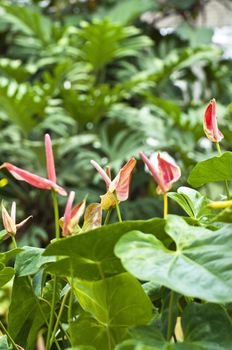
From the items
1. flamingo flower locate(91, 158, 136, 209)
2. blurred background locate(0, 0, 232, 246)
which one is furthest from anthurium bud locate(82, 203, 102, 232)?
blurred background locate(0, 0, 232, 246)

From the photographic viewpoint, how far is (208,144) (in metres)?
3.03

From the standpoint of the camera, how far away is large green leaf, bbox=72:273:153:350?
14.2 inches

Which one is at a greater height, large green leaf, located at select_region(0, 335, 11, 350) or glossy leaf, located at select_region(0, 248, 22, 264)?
glossy leaf, located at select_region(0, 248, 22, 264)

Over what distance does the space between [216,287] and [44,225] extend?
2.31m

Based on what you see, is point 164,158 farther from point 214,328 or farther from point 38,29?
point 38,29

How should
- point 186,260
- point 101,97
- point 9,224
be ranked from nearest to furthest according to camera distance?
point 186,260
point 9,224
point 101,97

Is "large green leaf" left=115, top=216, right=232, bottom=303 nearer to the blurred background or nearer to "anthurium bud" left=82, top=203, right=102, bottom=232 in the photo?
"anthurium bud" left=82, top=203, right=102, bottom=232

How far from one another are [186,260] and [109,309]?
0.09 meters

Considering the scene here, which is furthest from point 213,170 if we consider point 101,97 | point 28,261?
point 101,97

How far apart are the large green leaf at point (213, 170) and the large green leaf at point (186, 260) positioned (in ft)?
A: 0.27

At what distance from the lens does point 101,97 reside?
8.20 feet

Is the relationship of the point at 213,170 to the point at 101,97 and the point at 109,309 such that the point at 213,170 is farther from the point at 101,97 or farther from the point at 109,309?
the point at 101,97

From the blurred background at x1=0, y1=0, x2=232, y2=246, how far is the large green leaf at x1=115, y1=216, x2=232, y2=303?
194 centimetres

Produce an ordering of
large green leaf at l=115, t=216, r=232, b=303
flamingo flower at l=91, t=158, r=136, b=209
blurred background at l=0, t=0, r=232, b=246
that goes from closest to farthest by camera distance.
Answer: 1. large green leaf at l=115, t=216, r=232, b=303
2. flamingo flower at l=91, t=158, r=136, b=209
3. blurred background at l=0, t=0, r=232, b=246
